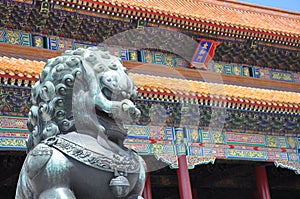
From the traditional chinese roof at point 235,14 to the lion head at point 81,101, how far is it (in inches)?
400

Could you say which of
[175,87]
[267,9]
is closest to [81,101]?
[175,87]

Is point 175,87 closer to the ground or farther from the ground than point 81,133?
closer to the ground

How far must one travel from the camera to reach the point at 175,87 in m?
10.8

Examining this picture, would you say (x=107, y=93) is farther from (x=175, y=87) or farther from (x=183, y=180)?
(x=183, y=180)

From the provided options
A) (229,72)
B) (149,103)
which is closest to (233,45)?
(229,72)

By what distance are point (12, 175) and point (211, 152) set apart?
4406mm

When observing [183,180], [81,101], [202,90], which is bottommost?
[183,180]

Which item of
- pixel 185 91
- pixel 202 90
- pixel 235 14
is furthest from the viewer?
pixel 235 14

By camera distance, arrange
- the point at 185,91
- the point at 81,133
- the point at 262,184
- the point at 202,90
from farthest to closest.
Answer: the point at 262,184
the point at 202,90
the point at 185,91
the point at 81,133

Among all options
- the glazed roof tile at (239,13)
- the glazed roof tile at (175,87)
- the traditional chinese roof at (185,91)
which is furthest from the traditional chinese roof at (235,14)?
the traditional chinese roof at (185,91)

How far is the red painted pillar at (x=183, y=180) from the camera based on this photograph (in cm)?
1074

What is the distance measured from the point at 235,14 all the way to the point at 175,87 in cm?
778

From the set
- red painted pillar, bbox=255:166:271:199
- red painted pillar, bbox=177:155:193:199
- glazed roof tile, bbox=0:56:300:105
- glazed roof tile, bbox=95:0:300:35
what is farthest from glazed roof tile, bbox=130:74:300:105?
glazed roof tile, bbox=95:0:300:35

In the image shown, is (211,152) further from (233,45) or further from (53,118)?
(53,118)
